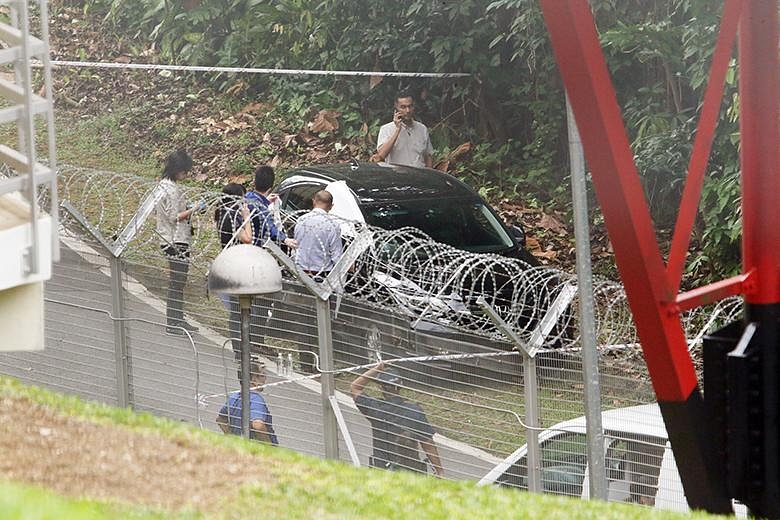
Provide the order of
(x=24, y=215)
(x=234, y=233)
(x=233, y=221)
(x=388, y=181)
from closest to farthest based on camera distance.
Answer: (x=24, y=215) → (x=234, y=233) → (x=233, y=221) → (x=388, y=181)

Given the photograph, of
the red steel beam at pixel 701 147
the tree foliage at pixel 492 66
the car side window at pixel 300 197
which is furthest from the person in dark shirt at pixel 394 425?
the tree foliage at pixel 492 66

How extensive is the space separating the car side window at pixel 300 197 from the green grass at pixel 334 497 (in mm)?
7927

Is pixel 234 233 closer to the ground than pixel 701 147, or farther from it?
closer to the ground

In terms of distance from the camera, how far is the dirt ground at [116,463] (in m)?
5.47

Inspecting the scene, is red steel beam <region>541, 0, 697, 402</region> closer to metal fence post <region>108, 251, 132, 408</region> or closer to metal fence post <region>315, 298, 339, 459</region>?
metal fence post <region>315, 298, 339, 459</region>

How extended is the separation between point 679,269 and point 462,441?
1997mm

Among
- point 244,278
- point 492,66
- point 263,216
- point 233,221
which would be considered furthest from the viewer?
point 492,66

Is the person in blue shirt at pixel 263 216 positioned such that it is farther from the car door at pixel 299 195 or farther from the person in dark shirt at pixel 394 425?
the person in dark shirt at pixel 394 425

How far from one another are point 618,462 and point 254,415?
264 cm

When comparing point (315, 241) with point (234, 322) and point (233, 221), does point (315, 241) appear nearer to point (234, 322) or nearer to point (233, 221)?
point (233, 221)

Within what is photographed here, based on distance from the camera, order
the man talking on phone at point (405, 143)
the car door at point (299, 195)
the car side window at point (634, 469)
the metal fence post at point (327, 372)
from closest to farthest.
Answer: the car side window at point (634, 469)
the metal fence post at point (327, 372)
the car door at point (299, 195)
the man talking on phone at point (405, 143)

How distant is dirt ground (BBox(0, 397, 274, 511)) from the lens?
547 centimetres

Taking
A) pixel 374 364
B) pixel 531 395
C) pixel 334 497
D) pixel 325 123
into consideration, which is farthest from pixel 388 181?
pixel 334 497

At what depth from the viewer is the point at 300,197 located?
15203mm
